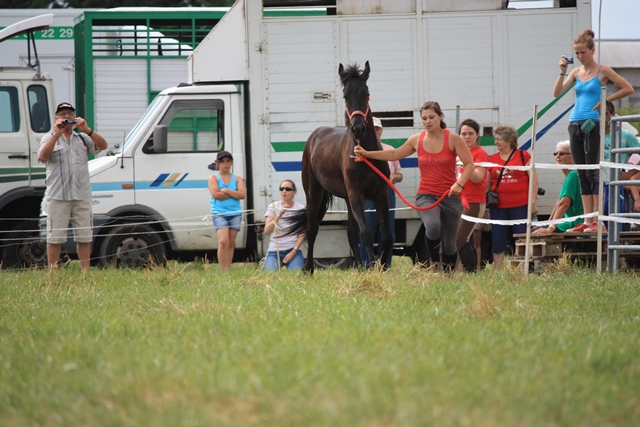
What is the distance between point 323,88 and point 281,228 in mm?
1884

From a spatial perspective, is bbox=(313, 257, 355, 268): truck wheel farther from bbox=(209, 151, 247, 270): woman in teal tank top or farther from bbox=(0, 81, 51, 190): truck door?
bbox=(0, 81, 51, 190): truck door

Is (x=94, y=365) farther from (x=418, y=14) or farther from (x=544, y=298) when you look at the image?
(x=418, y=14)

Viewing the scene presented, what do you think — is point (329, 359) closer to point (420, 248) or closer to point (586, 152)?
point (586, 152)

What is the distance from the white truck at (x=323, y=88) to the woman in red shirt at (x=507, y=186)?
3.21 ft

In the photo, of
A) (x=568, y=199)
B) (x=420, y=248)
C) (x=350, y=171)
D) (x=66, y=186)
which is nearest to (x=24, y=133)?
(x=66, y=186)

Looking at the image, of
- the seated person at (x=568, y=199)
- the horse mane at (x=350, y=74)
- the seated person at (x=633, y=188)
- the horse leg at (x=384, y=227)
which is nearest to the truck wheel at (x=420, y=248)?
the seated person at (x=568, y=199)

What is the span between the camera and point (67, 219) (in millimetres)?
10758

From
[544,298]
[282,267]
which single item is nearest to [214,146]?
[282,267]

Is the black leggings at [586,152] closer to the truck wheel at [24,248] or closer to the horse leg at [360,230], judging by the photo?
the horse leg at [360,230]

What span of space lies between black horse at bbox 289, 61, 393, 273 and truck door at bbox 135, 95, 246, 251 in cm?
167

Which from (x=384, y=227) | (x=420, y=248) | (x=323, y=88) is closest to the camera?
(x=384, y=227)

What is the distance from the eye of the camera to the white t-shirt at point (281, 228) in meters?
11.7

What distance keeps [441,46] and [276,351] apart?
26.6ft

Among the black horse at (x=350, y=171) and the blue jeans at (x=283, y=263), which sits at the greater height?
the black horse at (x=350, y=171)
